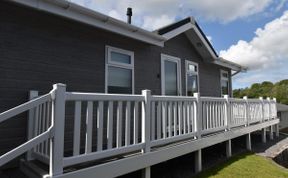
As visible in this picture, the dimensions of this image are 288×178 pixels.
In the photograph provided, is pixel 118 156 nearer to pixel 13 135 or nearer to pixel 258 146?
pixel 13 135

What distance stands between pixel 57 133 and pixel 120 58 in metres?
3.50

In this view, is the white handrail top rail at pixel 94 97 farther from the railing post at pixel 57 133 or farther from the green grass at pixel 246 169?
the green grass at pixel 246 169

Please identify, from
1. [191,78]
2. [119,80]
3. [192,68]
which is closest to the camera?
[119,80]

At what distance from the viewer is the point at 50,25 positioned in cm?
455

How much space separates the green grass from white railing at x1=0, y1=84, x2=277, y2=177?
85 cm

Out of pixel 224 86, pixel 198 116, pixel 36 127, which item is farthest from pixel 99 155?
pixel 224 86

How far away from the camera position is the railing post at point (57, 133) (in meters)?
2.59

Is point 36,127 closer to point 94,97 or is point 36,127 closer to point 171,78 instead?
point 94,97

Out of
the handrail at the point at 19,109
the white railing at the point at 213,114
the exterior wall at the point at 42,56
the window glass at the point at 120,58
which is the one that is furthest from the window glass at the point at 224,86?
the handrail at the point at 19,109

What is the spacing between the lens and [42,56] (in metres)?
4.41

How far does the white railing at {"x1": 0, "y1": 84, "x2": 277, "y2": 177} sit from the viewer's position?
2.62 metres

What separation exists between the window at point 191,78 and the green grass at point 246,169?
2.94 m

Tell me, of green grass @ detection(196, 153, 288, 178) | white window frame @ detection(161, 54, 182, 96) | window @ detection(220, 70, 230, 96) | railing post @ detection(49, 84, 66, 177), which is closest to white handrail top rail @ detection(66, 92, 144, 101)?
railing post @ detection(49, 84, 66, 177)

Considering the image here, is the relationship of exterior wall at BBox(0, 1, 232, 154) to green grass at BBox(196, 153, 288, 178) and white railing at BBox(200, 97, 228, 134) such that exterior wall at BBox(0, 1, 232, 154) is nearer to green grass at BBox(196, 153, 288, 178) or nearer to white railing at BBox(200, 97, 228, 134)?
white railing at BBox(200, 97, 228, 134)
